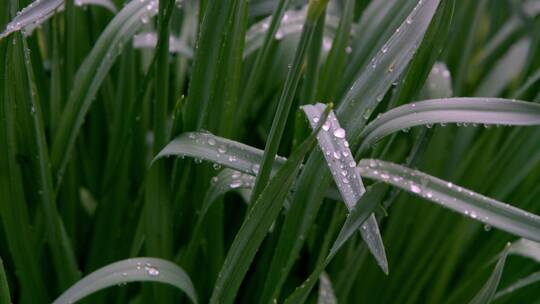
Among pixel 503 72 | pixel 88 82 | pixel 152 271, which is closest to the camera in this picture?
pixel 152 271

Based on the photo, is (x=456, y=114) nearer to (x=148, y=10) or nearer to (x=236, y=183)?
(x=236, y=183)

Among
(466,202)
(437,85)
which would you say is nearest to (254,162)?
(466,202)

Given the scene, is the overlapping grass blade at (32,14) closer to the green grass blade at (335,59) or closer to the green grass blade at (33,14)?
the green grass blade at (33,14)

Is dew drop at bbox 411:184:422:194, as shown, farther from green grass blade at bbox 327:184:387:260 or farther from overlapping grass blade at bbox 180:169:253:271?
overlapping grass blade at bbox 180:169:253:271

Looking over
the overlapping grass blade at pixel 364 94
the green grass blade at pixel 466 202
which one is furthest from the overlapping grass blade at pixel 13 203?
the green grass blade at pixel 466 202

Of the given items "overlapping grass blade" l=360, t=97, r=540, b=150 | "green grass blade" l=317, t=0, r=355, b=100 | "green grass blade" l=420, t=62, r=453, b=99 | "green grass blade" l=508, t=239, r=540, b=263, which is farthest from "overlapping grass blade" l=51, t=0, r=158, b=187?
"green grass blade" l=508, t=239, r=540, b=263
